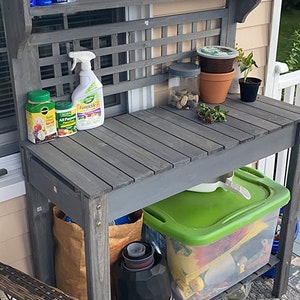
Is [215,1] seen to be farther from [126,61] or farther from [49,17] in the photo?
[49,17]

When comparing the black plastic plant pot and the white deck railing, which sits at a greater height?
the black plastic plant pot

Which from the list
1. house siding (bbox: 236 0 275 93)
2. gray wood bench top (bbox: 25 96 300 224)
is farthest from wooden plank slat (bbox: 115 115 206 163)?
house siding (bbox: 236 0 275 93)

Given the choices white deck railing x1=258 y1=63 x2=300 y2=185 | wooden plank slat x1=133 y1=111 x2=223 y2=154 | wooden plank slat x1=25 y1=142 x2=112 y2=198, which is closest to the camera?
wooden plank slat x1=25 y1=142 x2=112 y2=198

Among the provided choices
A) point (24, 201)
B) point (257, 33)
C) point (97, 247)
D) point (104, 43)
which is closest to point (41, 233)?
point (24, 201)

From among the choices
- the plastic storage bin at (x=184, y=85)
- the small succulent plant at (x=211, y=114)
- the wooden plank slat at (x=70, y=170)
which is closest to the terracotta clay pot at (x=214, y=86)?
the plastic storage bin at (x=184, y=85)

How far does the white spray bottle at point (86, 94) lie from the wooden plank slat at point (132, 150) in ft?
0.18

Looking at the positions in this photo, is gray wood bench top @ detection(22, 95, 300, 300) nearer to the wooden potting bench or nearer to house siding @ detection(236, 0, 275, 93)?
the wooden potting bench

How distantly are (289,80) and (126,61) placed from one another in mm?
1204

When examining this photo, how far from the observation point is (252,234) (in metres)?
2.29

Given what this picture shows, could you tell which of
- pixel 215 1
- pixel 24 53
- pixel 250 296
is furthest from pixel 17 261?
pixel 215 1

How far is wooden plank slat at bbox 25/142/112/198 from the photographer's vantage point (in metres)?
1.62

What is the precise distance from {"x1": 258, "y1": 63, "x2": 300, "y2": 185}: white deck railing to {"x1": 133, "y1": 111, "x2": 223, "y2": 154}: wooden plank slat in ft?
3.21

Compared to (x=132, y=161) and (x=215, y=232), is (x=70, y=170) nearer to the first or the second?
(x=132, y=161)

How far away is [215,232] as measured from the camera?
2.03 m
